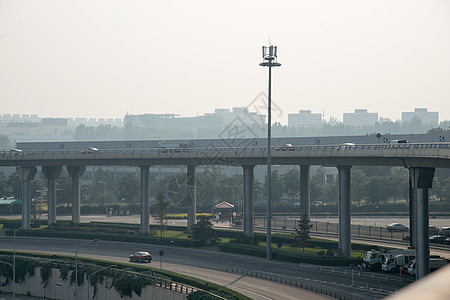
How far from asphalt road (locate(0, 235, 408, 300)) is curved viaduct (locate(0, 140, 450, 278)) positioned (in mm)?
6606

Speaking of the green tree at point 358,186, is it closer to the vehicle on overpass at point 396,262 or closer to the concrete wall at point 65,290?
the vehicle on overpass at point 396,262

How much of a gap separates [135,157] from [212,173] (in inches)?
Result: 2267

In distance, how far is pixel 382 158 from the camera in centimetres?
7131

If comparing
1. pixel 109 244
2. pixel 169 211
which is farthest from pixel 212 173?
pixel 109 244

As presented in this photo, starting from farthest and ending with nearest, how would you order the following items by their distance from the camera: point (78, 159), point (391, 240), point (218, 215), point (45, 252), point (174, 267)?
point (218, 215) → point (78, 159) → point (391, 240) → point (45, 252) → point (174, 267)

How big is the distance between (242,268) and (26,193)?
5373 cm

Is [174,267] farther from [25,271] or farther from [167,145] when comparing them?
[167,145]

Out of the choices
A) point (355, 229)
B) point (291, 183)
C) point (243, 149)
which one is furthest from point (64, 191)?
point (355, 229)

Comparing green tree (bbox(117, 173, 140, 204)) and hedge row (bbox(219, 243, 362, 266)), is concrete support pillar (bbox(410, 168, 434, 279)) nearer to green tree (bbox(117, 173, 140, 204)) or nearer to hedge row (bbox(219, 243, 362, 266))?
hedge row (bbox(219, 243, 362, 266))

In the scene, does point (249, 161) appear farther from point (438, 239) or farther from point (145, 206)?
point (438, 239)

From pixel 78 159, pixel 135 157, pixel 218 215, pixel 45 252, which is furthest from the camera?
A: pixel 218 215

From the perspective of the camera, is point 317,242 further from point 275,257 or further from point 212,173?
point 212,173

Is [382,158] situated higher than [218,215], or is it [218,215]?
[382,158]

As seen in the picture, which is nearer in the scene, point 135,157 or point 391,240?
point 391,240
